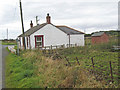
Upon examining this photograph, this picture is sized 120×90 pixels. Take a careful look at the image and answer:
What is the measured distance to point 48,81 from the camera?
5.73 m

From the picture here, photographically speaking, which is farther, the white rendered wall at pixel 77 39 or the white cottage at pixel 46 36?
the white rendered wall at pixel 77 39

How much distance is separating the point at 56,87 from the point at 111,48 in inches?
674

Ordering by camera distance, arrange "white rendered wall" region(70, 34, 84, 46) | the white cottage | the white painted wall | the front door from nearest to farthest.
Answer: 1. the white cottage
2. the white painted wall
3. the front door
4. "white rendered wall" region(70, 34, 84, 46)

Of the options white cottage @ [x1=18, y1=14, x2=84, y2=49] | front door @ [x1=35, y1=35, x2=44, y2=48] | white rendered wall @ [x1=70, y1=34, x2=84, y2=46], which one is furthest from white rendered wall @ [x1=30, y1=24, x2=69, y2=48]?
white rendered wall @ [x1=70, y1=34, x2=84, y2=46]

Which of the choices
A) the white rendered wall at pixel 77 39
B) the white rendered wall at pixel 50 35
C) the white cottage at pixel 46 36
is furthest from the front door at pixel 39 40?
the white rendered wall at pixel 77 39

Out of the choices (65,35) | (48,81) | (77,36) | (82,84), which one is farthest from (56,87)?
(77,36)

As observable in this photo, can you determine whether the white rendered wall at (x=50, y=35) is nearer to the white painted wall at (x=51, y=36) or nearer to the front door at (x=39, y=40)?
the white painted wall at (x=51, y=36)

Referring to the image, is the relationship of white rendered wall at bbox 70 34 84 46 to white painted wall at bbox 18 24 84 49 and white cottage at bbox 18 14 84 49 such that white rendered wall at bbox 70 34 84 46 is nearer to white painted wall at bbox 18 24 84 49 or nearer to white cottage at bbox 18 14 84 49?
white painted wall at bbox 18 24 84 49

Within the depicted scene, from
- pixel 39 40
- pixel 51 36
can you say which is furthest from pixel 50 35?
pixel 39 40

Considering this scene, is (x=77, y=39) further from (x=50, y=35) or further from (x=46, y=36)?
(x=46, y=36)

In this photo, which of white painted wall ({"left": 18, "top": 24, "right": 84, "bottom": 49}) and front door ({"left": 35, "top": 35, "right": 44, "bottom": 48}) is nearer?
white painted wall ({"left": 18, "top": 24, "right": 84, "bottom": 49})

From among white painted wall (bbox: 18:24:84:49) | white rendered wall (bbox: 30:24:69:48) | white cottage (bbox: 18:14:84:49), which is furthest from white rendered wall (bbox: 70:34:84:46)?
white rendered wall (bbox: 30:24:69:48)

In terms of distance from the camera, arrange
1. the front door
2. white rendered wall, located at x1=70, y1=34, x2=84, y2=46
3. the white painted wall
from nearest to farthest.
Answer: the white painted wall → the front door → white rendered wall, located at x1=70, y1=34, x2=84, y2=46

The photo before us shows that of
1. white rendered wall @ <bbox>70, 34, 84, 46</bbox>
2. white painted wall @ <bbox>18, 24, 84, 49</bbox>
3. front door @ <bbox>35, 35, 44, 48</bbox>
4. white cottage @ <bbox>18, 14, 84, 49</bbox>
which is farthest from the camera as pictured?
white rendered wall @ <bbox>70, 34, 84, 46</bbox>
